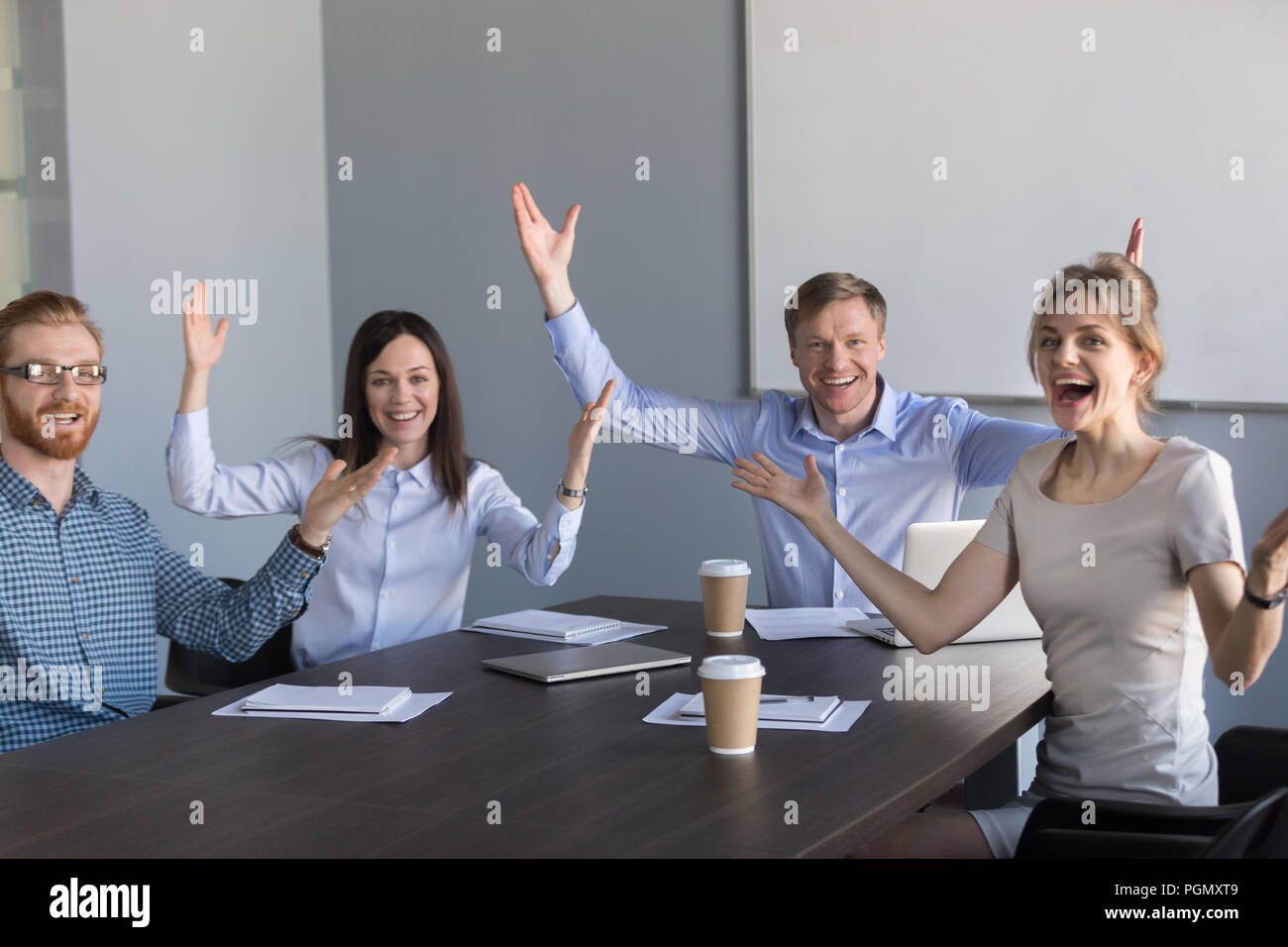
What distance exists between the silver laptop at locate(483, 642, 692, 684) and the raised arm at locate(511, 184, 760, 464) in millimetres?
924

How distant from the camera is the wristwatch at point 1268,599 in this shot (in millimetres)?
1639

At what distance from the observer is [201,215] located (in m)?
A: 4.07

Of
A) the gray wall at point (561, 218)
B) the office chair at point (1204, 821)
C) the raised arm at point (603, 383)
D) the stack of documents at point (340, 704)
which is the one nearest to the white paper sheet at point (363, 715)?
the stack of documents at point (340, 704)

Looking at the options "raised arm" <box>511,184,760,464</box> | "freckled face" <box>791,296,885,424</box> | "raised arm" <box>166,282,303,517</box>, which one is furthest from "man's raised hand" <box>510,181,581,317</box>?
"raised arm" <box>166,282,303,517</box>

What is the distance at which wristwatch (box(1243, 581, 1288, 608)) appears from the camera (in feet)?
5.38

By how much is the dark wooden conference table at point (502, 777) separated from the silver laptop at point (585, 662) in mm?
24

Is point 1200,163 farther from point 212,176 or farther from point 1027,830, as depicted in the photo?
Result: point 212,176

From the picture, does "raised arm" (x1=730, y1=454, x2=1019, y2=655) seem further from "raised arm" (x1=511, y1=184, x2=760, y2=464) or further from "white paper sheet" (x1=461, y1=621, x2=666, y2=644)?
"raised arm" (x1=511, y1=184, x2=760, y2=464)

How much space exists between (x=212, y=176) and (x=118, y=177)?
43 cm

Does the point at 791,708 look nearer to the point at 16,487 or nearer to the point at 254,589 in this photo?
the point at 254,589

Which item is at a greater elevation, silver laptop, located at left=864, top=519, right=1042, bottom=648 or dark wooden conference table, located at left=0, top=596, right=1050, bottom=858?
silver laptop, located at left=864, top=519, right=1042, bottom=648

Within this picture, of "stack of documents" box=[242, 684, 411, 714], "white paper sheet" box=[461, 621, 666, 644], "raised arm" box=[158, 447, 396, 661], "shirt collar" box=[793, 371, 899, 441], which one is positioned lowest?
"white paper sheet" box=[461, 621, 666, 644]

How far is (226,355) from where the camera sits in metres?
4.24

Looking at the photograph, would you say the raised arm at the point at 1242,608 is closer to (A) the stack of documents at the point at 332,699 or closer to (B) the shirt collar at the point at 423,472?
(A) the stack of documents at the point at 332,699
